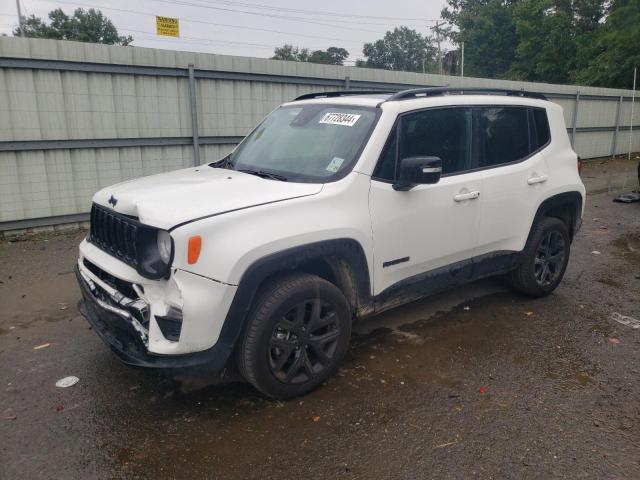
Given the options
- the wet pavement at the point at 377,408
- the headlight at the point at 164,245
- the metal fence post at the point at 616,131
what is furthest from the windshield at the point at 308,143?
the metal fence post at the point at 616,131

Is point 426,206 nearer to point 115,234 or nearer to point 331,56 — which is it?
point 115,234

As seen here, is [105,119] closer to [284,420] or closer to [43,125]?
[43,125]

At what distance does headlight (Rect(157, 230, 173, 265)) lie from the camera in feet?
9.57

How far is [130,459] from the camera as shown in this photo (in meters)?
2.88

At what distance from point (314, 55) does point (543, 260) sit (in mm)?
85335

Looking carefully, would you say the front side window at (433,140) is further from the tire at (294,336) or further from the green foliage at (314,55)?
the green foliage at (314,55)

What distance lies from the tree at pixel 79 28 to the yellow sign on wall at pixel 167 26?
53.5m

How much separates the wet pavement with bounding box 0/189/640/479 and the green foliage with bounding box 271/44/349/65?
217 feet

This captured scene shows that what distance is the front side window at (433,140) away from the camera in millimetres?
3766

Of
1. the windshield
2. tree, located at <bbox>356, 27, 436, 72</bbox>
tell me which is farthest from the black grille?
tree, located at <bbox>356, 27, 436, 72</bbox>

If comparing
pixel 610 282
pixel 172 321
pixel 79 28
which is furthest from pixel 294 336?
pixel 79 28

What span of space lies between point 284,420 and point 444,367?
4.31ft

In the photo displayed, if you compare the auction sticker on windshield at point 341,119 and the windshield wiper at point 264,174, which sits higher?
the auction sticker on windshield at point 341,119

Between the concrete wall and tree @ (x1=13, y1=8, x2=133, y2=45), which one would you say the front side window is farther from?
tree @ (x1=13, y1=8, x2=133, y2=45)
